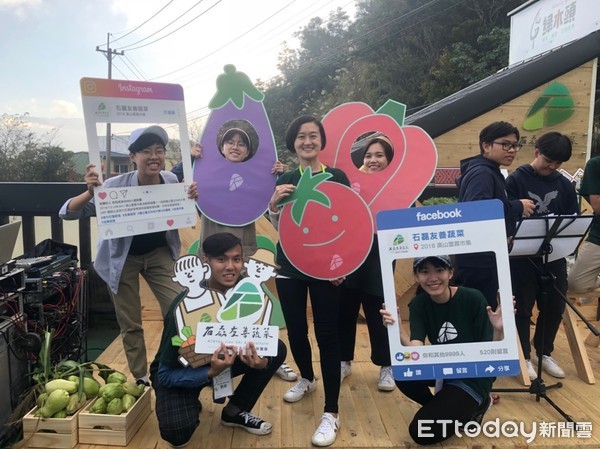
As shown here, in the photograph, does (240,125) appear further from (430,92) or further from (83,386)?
(430,92)

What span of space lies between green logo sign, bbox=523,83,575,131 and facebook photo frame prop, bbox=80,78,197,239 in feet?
13.9

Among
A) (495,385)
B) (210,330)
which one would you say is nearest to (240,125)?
(210,330)

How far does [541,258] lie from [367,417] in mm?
1403

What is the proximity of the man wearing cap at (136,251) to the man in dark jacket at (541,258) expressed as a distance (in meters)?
2.02

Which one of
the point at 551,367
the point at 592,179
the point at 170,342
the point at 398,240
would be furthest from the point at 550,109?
the point at 170,342

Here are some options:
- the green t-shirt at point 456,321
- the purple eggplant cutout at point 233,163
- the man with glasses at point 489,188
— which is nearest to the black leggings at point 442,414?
the green t-shirt at point 456,321

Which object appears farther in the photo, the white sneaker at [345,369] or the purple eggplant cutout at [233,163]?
the white sneaker at [345,369]

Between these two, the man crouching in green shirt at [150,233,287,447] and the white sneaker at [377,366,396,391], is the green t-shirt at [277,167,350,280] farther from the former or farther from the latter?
the white sneaker at [377,366,396,391]

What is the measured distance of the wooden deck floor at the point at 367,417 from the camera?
2188 mm

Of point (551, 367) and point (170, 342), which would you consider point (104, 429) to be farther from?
point (551, 367)

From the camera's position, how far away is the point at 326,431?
7.13 ft

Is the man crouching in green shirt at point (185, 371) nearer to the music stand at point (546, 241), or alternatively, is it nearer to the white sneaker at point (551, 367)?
the music stand at point (546, 241)

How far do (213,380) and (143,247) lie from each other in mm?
853

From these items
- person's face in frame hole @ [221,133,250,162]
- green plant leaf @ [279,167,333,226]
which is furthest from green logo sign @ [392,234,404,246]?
person's face in frame hole @ [221,133,250,162]
